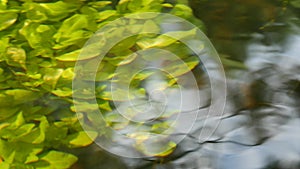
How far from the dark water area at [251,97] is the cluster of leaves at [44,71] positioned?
0.36ft

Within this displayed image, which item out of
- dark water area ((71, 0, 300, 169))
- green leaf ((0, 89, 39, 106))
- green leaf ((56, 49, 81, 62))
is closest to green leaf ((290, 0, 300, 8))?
dark water area ((71, 0, 300, 169))

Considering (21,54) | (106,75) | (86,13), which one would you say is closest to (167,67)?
(106,75)

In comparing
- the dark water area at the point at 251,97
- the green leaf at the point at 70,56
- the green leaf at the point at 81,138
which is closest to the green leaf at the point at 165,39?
the dark water area at the point at 251,97

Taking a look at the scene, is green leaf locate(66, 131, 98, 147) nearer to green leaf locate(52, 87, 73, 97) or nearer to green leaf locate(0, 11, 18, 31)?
green leaf locate(52, 87, 73, 97)

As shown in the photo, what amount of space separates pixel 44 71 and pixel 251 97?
68cm

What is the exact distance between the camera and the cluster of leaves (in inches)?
53.4

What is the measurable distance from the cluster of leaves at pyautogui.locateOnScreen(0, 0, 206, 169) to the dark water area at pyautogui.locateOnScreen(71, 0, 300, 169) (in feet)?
0.36

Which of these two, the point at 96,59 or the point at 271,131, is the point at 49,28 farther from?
the point at 271,131

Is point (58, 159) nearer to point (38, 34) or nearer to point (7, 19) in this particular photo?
point (38, 34)

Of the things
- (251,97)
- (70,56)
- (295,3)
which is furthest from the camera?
(295,3)

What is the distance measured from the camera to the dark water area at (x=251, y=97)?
1.32m

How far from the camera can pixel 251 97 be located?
1.48 metres

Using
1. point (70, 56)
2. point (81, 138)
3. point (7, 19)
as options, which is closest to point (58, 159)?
point (81, 138)

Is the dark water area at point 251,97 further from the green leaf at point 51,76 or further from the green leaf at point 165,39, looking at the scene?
the green leaf at point 51,76
